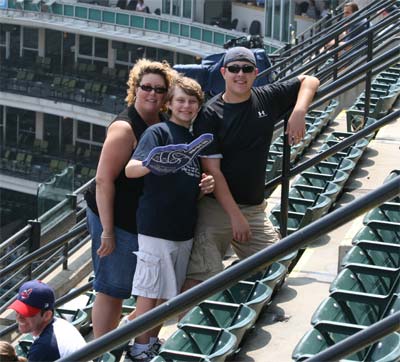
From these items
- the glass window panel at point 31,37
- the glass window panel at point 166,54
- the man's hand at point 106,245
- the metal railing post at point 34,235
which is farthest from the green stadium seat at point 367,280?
the glass window panel at point 31,37

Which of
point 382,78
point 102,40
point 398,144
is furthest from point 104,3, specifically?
point 398,144

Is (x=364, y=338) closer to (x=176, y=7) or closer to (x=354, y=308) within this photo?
(x=354, y=308)

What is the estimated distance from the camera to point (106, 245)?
18.9 ft

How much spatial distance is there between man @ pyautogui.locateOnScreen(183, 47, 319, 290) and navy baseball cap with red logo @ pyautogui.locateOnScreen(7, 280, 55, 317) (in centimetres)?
101

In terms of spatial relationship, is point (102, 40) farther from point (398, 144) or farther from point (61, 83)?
point (398, 144)

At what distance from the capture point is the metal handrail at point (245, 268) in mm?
3801

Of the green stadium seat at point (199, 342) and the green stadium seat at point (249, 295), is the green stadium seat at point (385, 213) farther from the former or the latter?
the green stadium seat at point (199, 342)

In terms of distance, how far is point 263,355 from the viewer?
20.1ft

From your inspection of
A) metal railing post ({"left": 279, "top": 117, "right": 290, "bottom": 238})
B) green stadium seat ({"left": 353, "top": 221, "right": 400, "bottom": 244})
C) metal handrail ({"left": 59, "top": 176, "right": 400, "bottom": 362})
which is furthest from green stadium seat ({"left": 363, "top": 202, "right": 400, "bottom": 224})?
metal handrail ({"left": 59, "top": 176, "right": 400, "bottom": 362})

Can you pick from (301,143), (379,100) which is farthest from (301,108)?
(379,100)

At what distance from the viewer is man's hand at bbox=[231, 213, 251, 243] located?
5.80 m

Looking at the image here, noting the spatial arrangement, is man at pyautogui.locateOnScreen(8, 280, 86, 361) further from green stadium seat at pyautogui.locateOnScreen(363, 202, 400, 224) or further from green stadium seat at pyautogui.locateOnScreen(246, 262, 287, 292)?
green stadium seat at pyautogui.locateOnScreen(363, 202, 400, 224)

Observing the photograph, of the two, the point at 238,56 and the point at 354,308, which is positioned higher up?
the point at 238,56

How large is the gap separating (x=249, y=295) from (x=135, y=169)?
50.7 inches
